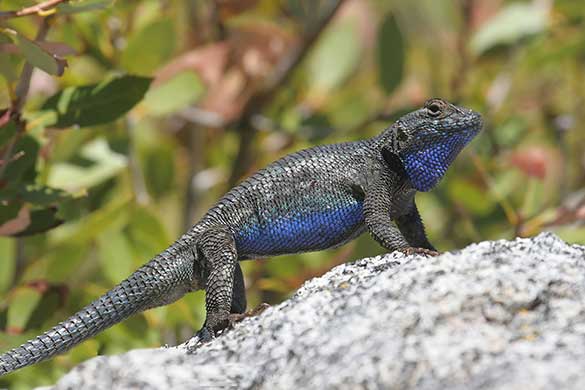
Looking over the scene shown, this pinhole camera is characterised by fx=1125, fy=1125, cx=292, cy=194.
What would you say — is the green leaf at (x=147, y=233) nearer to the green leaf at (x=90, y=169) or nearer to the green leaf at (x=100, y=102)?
the green leaf at (x=90, y=169)

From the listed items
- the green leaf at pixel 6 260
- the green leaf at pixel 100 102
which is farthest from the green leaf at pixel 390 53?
the green leaf at pixel 6 260

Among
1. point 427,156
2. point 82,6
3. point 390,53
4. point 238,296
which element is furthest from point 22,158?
point 390,53

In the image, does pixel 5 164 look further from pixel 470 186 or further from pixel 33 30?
pixel 470 186

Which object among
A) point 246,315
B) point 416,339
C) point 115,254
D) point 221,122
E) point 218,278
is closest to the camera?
point 416,339

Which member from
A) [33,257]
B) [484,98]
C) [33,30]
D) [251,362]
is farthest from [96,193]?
[251,362]

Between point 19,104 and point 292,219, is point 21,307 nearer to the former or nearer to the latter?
point 19,104

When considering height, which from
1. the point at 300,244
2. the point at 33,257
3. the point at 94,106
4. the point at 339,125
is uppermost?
the point at 94,106
